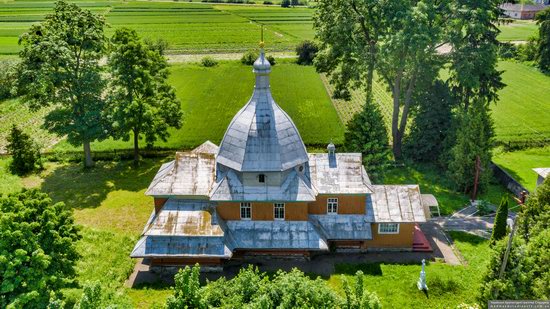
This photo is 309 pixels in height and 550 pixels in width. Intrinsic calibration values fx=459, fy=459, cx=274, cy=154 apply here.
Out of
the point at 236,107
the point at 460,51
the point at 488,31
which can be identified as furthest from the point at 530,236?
the point at 236,107

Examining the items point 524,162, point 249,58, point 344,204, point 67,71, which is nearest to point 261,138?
point 344,204

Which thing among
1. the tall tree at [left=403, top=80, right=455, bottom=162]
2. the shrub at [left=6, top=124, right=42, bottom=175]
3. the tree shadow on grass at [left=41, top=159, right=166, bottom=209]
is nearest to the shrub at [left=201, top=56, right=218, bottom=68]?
the tree shadow on grass at [left=41, top=159, right=166, bottom=209]

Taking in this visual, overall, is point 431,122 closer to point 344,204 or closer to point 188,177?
point 344,204

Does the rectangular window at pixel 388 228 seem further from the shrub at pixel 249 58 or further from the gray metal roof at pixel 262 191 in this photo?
the shrub at pixel 249 58

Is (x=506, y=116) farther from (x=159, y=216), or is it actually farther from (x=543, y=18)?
(x=159, y=216)

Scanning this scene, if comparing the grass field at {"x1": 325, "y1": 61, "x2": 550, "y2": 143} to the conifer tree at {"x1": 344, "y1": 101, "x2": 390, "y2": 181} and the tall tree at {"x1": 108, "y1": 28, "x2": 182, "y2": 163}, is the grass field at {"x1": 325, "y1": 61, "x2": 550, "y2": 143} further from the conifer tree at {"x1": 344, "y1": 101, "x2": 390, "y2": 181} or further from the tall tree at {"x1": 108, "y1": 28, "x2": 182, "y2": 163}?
the tall tree at {"x1": 108, "y1": 28, "x2": 182, "y2": 163}

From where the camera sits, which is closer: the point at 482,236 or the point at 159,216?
the point at 159,216

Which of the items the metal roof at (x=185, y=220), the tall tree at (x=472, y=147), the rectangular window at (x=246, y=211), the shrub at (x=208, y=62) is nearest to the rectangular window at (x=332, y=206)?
the rectangular window at (x=246, y=211)
